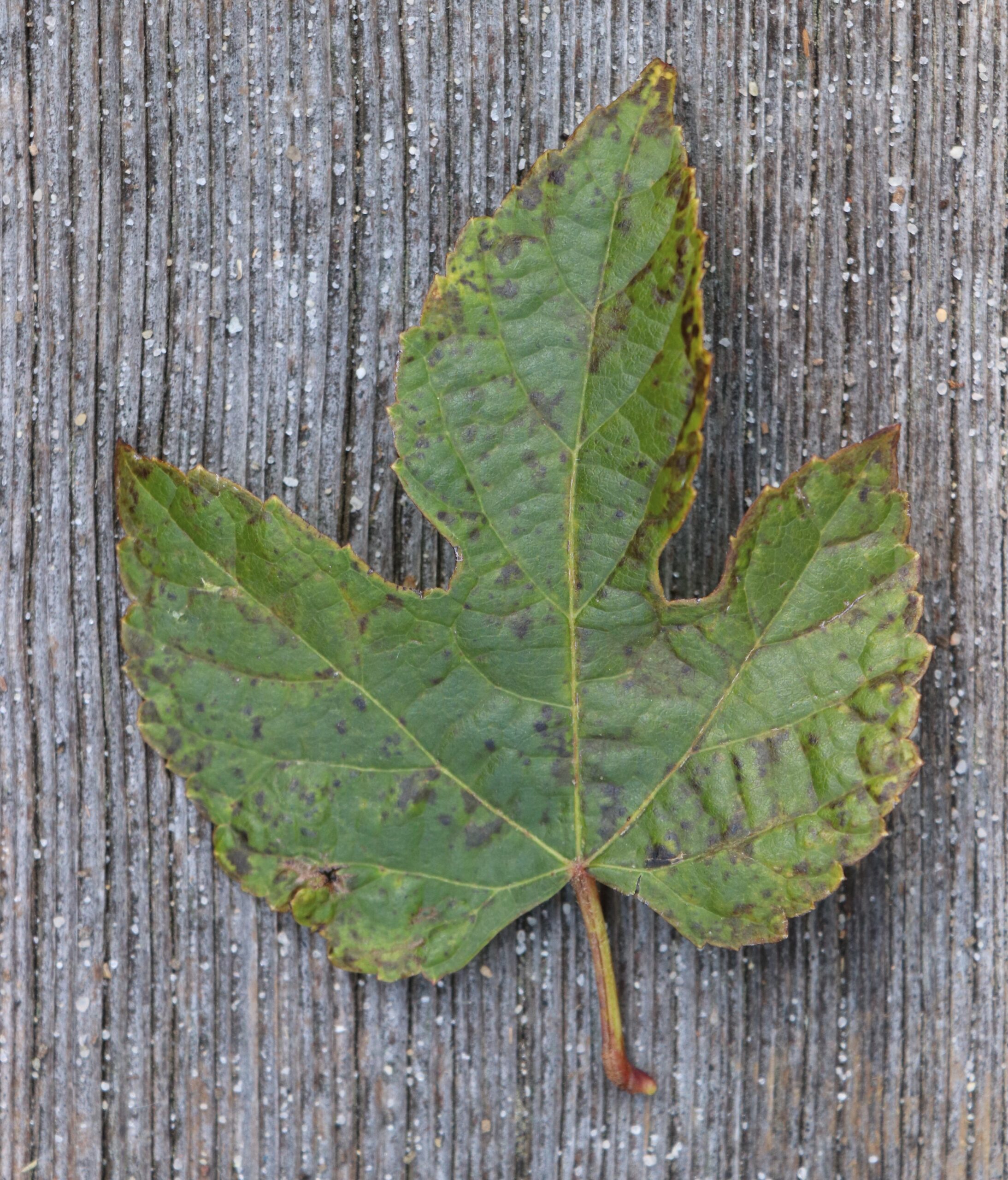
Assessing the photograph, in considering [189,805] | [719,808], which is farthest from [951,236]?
[189,805]

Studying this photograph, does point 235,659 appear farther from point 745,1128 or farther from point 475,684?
point 745,1128

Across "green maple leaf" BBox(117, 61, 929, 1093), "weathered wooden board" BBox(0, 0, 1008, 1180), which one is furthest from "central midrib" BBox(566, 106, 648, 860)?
"weathered wooden board" BBox(0, 0, 1008, 1180)

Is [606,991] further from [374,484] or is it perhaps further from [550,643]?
[374,484]

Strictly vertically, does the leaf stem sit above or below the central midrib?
below

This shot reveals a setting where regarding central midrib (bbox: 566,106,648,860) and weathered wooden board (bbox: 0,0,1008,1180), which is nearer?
central midrib (bbox: 566,106,648,860)

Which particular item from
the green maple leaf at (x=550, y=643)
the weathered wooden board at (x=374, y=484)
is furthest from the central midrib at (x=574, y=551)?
the weathered wooden board at (x=374, y=484)

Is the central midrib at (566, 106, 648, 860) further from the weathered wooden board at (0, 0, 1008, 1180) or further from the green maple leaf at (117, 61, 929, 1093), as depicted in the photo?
the weathered wooden board at (0, 0, 1008, 1180)

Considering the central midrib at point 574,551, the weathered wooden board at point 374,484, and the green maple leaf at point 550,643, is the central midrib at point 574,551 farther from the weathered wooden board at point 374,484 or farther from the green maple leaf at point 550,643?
the weathered wooden board at point 374,484
